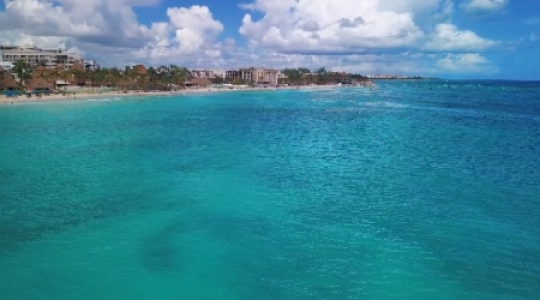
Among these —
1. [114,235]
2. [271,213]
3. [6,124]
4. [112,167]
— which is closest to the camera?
[114,235]

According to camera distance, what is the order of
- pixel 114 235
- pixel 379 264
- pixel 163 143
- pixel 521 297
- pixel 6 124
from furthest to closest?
1. pixel 6 124
2. pixel 163 143
3. pixel 114 235
4. pixel 379 264
5. pixel 521 297

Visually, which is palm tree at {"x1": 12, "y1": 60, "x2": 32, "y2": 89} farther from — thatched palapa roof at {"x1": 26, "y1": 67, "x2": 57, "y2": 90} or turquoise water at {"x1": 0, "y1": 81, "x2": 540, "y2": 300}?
turquoise water at {"x1": 0, "y1": 81, "x2": 540, "y2": 300}

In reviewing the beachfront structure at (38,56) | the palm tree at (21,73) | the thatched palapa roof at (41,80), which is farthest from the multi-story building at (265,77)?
the palm tree at (21,73)

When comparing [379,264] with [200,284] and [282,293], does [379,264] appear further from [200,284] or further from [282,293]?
[200,284]

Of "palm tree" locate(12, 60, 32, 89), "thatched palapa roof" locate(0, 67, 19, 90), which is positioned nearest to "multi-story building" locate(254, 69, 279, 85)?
"palm tree" locate(12, 60, 32, 89)

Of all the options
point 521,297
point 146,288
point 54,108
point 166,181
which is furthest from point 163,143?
point 54,108

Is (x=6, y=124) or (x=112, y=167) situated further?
(x=6, y=124)

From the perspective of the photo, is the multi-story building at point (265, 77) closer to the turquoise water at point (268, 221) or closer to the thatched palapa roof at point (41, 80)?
the thatched palapa roof at point (41, 80)
